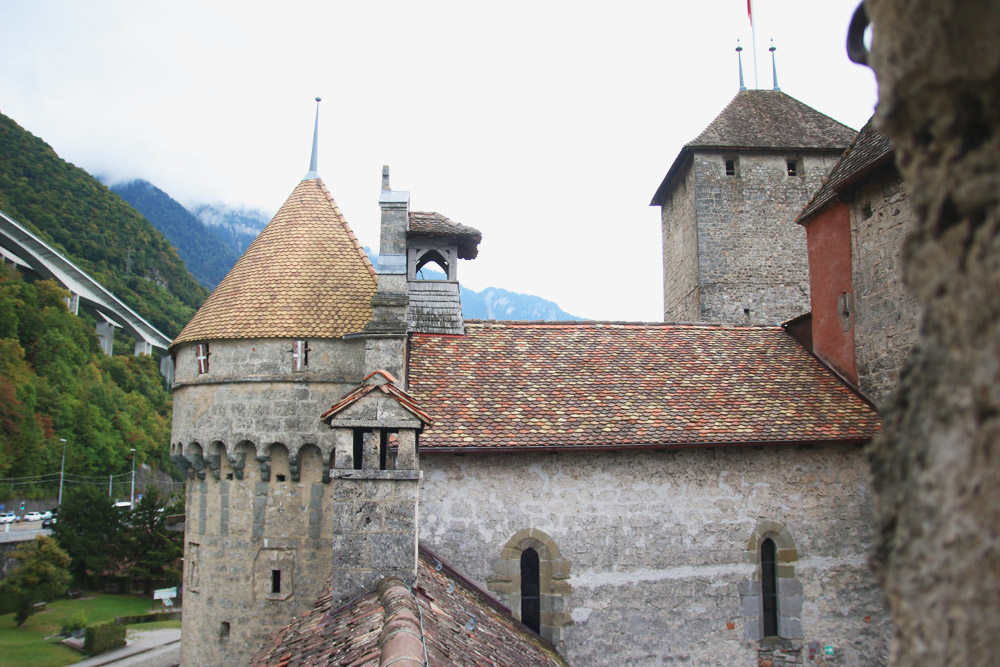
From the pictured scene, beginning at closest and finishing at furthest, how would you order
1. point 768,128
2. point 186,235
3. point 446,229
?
point 446,229 < point 768,128 < point 186,235

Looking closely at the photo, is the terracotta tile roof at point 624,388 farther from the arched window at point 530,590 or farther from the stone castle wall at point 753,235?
the stone castle wall at point 753,235

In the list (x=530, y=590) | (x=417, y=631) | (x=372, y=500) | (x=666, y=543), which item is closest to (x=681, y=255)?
(x=666, y=543)

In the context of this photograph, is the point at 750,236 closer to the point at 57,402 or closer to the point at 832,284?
the point at 832,284

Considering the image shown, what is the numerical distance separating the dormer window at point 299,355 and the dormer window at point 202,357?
176 centimetres

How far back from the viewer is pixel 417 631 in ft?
17.8

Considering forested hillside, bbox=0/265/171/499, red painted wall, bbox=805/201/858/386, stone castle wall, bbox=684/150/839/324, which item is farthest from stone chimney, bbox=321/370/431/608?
forested hillside, bbox=0/265/171/499

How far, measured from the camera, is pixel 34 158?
68.1m

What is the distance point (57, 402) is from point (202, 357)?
43.3 meters

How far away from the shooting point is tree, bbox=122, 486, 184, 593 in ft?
110

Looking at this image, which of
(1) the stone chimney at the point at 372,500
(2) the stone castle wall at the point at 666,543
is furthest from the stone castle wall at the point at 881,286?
(1) the stone chimney at the point at 372,500

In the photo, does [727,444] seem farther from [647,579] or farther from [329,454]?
[329,454]

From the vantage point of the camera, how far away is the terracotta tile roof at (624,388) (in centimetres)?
1028

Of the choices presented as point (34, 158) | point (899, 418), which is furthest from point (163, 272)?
point (899, 418)

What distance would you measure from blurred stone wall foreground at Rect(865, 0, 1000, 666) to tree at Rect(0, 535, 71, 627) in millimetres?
33254
